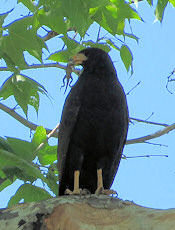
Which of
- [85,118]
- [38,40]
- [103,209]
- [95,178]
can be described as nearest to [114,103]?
[85,118]

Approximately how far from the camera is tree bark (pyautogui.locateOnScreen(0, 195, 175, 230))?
9.15 ft

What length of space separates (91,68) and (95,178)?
3.26 feet

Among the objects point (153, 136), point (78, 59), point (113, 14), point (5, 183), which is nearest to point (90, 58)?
point (78, 59)

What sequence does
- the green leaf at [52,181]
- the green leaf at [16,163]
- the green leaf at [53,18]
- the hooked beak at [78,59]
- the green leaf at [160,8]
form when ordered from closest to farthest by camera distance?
the green leaf at [16,163], the green leaf at [53,18], the green leaf at [160,8], the green leaf at [52,181], the hooked beak at [78,59]

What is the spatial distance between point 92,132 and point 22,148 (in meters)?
0.72

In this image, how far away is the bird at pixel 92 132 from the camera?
4328 millimetres

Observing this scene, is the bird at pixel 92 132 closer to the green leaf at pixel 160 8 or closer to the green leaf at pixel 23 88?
the green leaf at pixel 23 88

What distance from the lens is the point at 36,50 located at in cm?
356

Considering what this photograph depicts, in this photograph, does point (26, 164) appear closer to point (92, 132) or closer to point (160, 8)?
point (92, 132)

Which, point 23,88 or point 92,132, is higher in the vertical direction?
point 23,88

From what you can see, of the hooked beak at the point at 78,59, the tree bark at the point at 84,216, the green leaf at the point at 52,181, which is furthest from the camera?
the hooked beak at the point at 78,59

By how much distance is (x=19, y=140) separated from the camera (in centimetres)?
381

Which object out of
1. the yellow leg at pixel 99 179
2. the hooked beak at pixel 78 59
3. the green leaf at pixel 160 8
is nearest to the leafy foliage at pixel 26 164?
the yellow leg at pixel 99 179

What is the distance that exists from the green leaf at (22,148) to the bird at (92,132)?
454 mm
